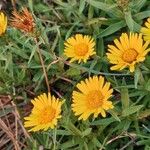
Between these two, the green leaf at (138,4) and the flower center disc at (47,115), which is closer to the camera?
the flower center disc at (47,115)

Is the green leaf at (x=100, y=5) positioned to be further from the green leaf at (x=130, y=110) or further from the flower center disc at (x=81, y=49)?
the green leaf at (x=130, y=110)

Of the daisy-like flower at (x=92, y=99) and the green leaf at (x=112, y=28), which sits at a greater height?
the green leaf at (x=112, y=28)

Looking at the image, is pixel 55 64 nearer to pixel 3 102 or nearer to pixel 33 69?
pixel 33 69

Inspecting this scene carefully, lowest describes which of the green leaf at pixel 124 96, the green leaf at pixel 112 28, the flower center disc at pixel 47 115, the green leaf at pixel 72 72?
the flower center disc at pixel 47 115

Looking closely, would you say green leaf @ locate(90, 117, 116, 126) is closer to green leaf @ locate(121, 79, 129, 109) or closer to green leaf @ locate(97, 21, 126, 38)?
green leaf @ locate(121, 79, 129, 109)

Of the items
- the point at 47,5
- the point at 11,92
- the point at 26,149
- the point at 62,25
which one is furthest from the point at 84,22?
the point at 26,149

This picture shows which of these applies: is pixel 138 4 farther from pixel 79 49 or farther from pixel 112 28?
pixel 79 49

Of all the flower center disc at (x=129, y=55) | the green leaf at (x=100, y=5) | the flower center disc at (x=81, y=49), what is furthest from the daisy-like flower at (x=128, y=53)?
the green leaf at (x=100, y=5)
